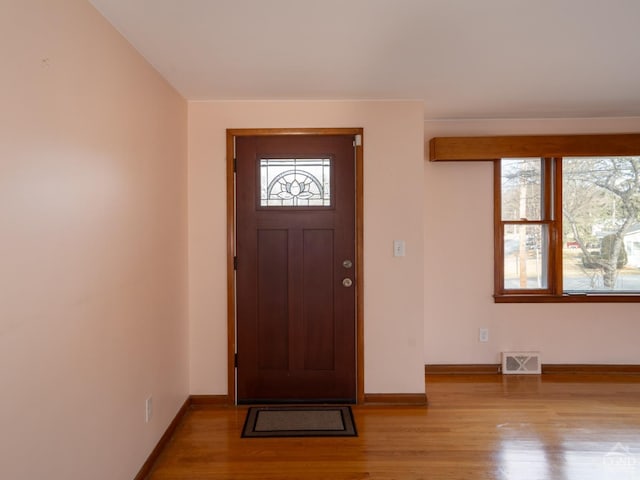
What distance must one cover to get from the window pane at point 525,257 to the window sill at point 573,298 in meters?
0.12

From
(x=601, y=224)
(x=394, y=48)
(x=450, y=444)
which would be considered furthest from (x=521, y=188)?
(x=450, y=444)

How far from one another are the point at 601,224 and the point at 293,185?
9.51 feet

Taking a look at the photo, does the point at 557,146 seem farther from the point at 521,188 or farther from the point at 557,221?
the point at 557,221

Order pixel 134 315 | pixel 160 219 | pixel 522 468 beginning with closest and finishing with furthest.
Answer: pixel 134 315
pixel 522 468
pixel 160 219

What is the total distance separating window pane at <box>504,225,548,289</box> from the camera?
13.6 ft

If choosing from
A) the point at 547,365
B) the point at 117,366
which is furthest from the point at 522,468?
the point at 117,366

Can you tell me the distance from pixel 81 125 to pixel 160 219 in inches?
40.8

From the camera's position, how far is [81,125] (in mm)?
1809

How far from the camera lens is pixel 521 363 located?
4105mm

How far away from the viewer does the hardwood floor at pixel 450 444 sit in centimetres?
254

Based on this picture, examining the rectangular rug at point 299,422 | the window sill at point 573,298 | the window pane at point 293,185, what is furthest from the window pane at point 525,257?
the rectangular rug at point 299,422

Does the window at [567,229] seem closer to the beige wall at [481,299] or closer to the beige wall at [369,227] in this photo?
the beige wall at [481,299]

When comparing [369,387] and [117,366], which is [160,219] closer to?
[117,366]

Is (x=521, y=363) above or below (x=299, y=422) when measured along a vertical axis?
above
